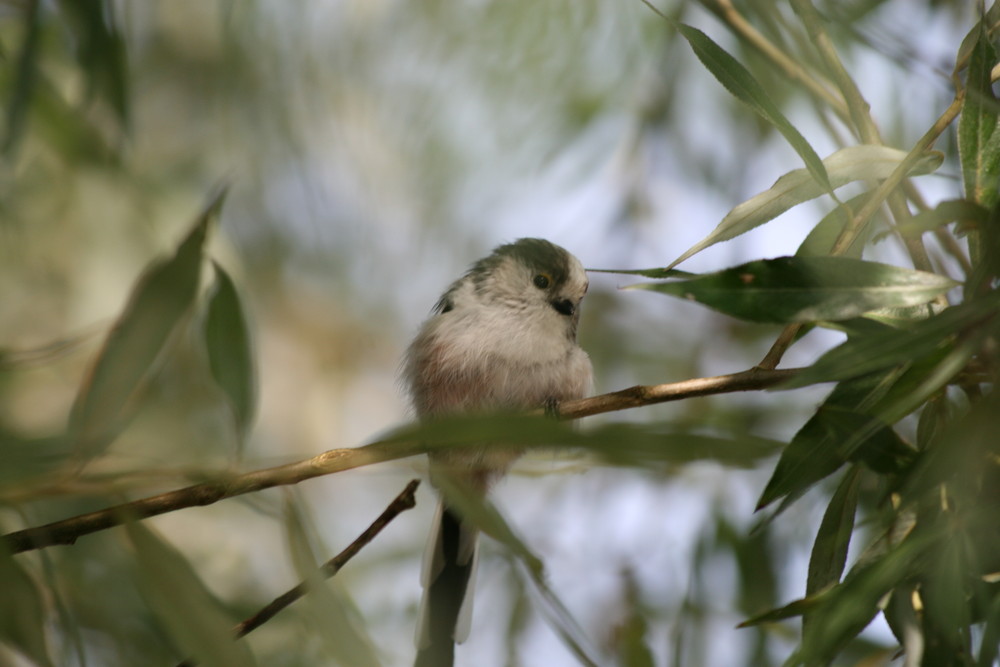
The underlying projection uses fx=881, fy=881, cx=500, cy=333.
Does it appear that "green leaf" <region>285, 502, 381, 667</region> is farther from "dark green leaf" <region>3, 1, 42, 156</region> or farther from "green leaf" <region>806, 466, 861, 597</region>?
"dark green leaf" <region>3, 1, 42, 156</region>

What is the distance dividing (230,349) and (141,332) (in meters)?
0.11

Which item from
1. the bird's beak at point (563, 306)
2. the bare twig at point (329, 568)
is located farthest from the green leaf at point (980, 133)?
the bird's beak at point (563, 306)

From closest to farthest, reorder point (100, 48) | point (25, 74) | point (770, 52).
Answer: point (25, 74)
point (100, 48)
point (770, 52)

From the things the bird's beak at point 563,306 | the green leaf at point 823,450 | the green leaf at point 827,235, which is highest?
the bird's beak at point 563,306

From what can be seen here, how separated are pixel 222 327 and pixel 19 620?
1.42 ft

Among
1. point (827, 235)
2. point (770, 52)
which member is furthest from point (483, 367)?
point (827, 235)

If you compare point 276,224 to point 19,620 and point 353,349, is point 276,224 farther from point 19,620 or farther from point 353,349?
point 19,620

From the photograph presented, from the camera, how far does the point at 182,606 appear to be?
964 millimetres

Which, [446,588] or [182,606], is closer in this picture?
[182,606]

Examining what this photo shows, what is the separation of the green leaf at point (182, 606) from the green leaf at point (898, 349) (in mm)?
641

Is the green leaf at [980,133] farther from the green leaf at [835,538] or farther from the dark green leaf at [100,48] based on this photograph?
the dark green leaf at [100,48]

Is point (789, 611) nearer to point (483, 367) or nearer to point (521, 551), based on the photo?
point (521, 551)

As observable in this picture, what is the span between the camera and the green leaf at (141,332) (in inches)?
40.6

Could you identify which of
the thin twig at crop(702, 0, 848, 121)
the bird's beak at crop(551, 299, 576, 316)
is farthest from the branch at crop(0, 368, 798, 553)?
the bird's beak at crop(551, 299, 576, 316)
